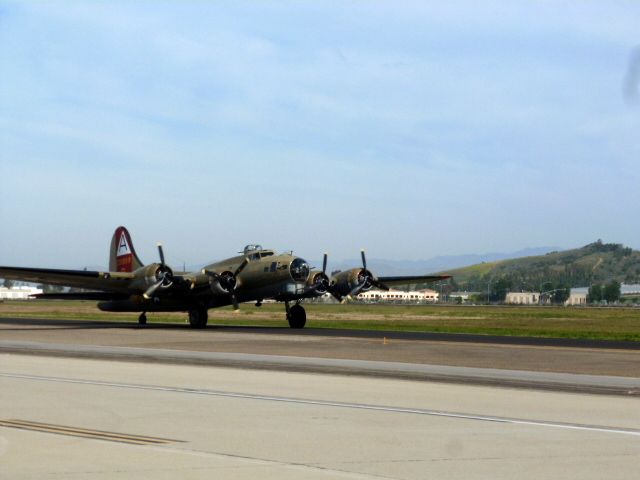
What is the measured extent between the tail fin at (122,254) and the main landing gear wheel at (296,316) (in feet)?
46.7

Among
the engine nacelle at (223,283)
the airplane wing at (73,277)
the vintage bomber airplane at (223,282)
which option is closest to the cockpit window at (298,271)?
the vintage bomber airplane at (223,282)

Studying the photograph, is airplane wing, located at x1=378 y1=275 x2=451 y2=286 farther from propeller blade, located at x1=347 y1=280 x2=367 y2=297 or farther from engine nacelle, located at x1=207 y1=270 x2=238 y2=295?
engine nacelle, located at x1=207 y1=270 x2=238 y2=295

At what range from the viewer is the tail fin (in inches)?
2514

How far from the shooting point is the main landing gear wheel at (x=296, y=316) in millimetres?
54125

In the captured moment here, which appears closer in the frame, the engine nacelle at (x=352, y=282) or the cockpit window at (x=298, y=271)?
the cockpit window at (x=298, y=271)

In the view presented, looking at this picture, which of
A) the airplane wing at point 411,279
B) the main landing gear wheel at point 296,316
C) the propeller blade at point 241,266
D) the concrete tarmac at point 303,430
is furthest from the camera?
the airplane wing at point 411,279

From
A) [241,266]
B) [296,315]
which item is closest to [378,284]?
[296,315]

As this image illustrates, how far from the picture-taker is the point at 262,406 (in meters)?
17.2

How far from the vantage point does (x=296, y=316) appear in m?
54.2

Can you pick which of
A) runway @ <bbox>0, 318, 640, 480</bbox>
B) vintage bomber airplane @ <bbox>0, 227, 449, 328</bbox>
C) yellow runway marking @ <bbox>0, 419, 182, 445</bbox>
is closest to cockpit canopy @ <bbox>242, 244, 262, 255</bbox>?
vintage bomber airplane @ <bbox>0, 227, 449, 328</bbox>

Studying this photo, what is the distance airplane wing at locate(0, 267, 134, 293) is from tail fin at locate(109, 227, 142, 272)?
269 inches

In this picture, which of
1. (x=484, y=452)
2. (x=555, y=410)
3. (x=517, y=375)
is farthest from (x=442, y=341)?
(x=484, y=452)

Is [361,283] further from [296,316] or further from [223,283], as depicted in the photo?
[223,283]

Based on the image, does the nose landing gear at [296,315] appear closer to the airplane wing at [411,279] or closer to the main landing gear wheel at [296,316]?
the main landing gear wheel at [296,316]
